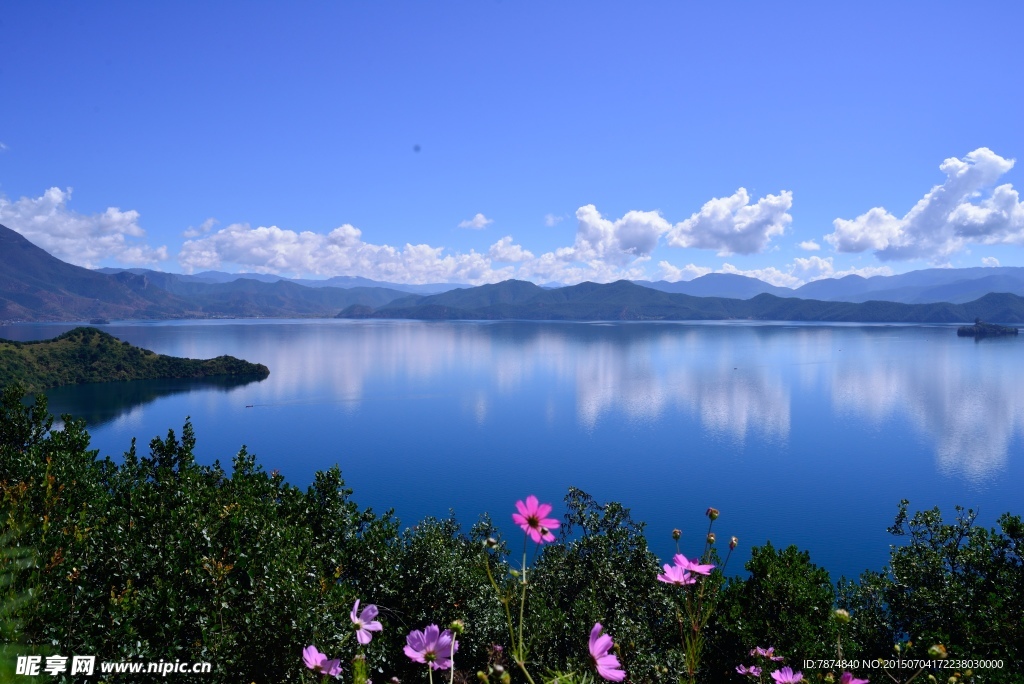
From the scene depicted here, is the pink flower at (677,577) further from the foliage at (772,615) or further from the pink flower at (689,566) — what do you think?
the foliage at (772,615)

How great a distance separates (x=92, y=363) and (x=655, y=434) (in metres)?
92.6

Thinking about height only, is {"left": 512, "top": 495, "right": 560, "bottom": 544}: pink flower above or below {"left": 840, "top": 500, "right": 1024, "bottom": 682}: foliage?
above

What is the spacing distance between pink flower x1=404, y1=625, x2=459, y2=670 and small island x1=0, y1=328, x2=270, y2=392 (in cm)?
10115

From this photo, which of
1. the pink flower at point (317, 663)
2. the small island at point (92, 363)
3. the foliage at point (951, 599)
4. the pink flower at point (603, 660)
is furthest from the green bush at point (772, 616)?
the small island at point (92, 363)

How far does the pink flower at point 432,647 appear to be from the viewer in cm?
222

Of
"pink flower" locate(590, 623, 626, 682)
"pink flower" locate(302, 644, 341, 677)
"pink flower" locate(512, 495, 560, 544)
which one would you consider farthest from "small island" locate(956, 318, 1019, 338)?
"pink flower" locate(302, 644, 341, 677)

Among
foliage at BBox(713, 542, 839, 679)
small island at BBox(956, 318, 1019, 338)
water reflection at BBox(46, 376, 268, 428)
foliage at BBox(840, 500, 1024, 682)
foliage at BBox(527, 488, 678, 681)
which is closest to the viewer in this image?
foliage at BBox(840, 500, 1024, 682)

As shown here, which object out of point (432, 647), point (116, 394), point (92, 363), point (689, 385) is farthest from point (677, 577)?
point (92, 363)

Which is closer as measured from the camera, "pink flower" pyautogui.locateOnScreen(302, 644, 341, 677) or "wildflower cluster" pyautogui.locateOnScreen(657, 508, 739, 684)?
"wildflower cluster" pyautogui.locateOnScreen(657, 508, 739, 684)

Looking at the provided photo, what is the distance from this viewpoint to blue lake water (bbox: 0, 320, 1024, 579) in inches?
1523

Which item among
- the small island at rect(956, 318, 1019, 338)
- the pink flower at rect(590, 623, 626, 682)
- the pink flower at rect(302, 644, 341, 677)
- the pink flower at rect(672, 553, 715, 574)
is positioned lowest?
the small island at rect(956, 318, 1019, 338)

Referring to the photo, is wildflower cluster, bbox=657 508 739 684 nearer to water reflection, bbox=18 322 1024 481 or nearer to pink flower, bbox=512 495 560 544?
pink flower, bbox=512 495 560 544

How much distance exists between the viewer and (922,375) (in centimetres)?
8944

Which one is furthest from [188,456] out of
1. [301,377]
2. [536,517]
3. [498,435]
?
[301,377]
